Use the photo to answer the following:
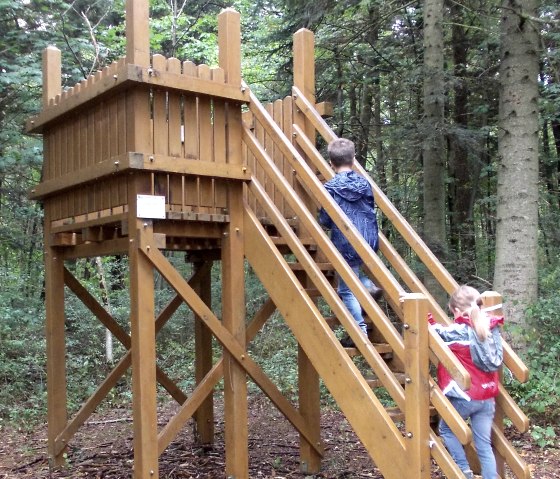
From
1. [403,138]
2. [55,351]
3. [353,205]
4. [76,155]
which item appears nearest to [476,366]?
[353,205]

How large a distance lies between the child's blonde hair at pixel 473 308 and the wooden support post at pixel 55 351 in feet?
13.6

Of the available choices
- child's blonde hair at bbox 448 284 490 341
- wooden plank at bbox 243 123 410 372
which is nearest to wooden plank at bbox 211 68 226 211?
wooden plank at bbox 243 123 410 372

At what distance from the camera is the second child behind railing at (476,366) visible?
376 centimetres

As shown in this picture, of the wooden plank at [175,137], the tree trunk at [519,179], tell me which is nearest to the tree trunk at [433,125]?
the tree trunk at [519,179]

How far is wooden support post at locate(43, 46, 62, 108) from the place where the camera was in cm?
608

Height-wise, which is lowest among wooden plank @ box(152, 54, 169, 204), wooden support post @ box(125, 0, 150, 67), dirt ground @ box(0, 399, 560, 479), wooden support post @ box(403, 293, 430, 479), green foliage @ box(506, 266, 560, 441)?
dirt ground @ box(0, 399, 560, 479)

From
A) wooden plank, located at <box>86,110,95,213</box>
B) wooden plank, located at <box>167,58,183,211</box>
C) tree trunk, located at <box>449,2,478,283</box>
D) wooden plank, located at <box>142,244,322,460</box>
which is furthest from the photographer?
tree trunk, located at <box>449,2,478,283</box>

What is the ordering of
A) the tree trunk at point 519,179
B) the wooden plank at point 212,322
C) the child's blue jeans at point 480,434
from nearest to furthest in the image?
1. the child's blue jeans at point 480,434
2. the wooden plank at point 212,322
3. the tree trunk at point 519,179

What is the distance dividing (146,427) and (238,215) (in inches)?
73.3

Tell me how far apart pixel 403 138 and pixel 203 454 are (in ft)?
18.8

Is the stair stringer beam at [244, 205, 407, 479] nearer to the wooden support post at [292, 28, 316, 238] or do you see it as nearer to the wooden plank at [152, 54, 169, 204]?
the wooden plank at [152, 54, 169, 204]

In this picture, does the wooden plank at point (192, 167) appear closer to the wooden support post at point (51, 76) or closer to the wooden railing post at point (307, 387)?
the wooden railing post at point (307, 387)

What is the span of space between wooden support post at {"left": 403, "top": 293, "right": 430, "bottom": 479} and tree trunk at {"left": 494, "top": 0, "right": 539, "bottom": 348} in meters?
4.24

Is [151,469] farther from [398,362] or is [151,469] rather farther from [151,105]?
[151,105]
